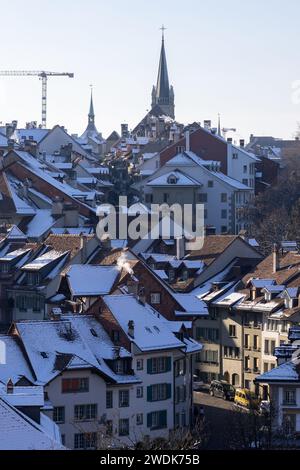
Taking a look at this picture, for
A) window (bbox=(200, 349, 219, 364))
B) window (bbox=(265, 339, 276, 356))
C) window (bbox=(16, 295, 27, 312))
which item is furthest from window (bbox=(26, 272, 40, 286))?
window (bbox=(265, 339, 276, 356))

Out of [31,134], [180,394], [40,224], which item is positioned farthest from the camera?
[31,134]

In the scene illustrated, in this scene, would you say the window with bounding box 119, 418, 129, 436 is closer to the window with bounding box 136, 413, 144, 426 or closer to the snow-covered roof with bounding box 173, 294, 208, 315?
the window with bounding box 136, 413, 144, 426

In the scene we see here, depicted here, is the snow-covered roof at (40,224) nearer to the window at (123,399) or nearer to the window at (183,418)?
the window at (183,418)

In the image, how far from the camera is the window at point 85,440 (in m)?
41.6

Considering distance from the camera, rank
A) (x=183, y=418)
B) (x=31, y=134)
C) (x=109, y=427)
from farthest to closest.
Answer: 1. (x=31, y=134)
2. (x=183, y=418)
3. (x=109, y=427)

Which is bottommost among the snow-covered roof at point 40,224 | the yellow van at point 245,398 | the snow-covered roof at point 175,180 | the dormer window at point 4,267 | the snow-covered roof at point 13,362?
the yellow van at point 245,398

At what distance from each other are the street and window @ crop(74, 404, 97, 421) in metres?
3.17

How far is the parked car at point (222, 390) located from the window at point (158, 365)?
807 centimetres

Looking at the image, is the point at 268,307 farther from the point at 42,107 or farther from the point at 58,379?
the point at 42,107

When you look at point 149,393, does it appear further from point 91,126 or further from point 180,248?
point 91,126

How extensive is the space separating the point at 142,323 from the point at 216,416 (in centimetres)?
483

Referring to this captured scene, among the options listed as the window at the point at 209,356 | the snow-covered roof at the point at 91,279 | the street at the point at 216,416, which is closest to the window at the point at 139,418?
the street at the point at 216,416

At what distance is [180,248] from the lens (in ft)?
228

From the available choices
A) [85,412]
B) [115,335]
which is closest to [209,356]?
[115,335]
